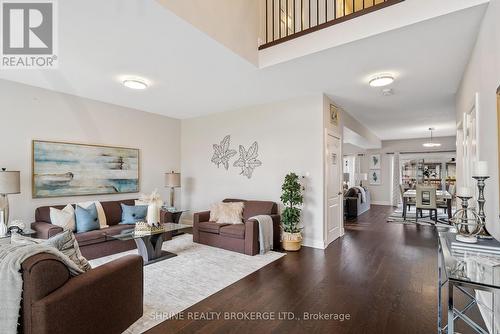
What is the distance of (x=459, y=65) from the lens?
136 inches

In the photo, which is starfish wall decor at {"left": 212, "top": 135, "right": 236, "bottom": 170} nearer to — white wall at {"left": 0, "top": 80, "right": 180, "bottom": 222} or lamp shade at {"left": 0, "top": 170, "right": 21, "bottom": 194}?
white wall at {"left": 0, "top": 80, "right": 180, "bottom": 222}

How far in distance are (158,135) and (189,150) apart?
83 cm

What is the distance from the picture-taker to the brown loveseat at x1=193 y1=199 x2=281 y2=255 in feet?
13.8

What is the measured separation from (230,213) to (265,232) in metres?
0.82

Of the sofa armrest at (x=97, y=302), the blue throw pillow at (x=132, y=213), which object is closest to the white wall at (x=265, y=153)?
the blue throw pillow at (x=132, y=213)

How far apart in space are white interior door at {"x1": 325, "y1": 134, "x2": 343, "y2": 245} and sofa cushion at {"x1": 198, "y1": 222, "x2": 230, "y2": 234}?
2.00 m

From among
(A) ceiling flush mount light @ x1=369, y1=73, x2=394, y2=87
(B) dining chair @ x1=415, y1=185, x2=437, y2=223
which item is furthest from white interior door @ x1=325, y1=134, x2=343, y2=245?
(B) dining chair @ x1=415, y1=185, x2=437, y2=223

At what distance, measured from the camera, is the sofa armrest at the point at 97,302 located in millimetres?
1535

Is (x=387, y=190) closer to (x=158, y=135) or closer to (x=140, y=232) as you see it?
(x=158, y=135)

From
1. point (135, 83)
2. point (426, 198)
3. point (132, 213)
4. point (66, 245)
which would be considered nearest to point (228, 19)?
point (135, 83)

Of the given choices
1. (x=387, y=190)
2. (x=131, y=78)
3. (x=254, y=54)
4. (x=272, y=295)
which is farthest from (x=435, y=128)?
(x=131, y=78)

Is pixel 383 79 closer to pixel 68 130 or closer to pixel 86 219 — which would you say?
pixel 86 219
